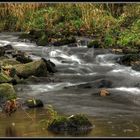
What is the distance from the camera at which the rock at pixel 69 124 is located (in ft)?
22.5

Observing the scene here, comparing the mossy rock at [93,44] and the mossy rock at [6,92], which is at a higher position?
the mossy rock at [6,92]

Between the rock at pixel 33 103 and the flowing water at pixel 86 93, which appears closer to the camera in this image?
the flowing water at pixel 86 93

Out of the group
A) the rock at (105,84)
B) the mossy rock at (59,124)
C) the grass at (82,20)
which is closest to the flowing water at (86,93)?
the rock at (105,84)

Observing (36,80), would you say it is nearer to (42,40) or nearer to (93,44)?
(93,44)

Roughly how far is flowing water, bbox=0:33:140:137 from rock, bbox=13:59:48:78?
0.50m

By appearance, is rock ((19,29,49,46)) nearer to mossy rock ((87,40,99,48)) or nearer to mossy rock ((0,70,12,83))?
mossy rock ((87,40,99,48))

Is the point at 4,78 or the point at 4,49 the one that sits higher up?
the point at 4,78

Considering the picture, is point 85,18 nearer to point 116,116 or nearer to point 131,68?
point 131,68

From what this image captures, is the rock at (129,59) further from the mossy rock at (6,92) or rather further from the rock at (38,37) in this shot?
the mossy rock at (6,92)

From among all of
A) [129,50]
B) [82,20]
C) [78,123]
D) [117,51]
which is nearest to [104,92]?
[78,123]

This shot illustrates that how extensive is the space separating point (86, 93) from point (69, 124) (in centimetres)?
348

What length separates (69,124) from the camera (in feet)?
22.6

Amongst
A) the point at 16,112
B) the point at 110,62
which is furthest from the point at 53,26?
the point at 16,112

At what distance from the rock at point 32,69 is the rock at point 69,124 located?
5.16m
